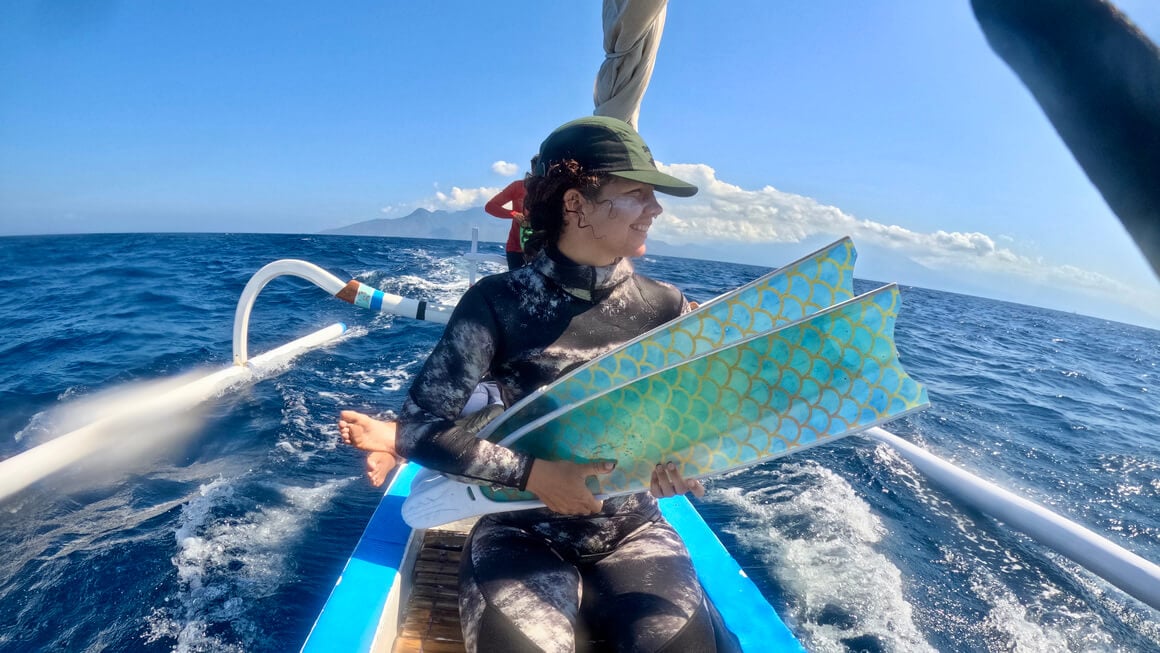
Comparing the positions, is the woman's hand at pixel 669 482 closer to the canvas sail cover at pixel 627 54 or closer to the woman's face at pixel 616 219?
the woman's face at pixel 616 219

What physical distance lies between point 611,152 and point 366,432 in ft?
4.25

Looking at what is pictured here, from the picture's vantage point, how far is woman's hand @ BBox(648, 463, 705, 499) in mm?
1909

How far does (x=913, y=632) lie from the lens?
3727mm

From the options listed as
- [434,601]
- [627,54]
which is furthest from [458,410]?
[627,54]

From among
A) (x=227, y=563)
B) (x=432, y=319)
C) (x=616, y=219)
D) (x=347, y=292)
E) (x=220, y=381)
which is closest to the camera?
(x=616, y=219)

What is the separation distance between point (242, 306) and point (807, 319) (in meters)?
7.55

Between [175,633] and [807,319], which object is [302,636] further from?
[807,319]

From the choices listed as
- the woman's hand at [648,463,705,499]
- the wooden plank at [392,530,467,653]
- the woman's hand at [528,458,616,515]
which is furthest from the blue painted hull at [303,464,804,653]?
the woman's hand at [528,458,616,515]

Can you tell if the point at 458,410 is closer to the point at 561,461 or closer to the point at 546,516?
the point at 561,461

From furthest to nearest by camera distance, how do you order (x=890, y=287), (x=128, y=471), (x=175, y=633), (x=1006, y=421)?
1. (x=1006, y=421)
2. (x=128, y=471)
3. (x=175, y=633)
4. (x=890, y=287)

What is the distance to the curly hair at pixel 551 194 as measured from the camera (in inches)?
73.9

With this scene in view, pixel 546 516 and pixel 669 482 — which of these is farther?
pixel 546 516

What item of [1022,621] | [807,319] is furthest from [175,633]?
[1022,621]

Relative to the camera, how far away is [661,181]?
5.97 feet
